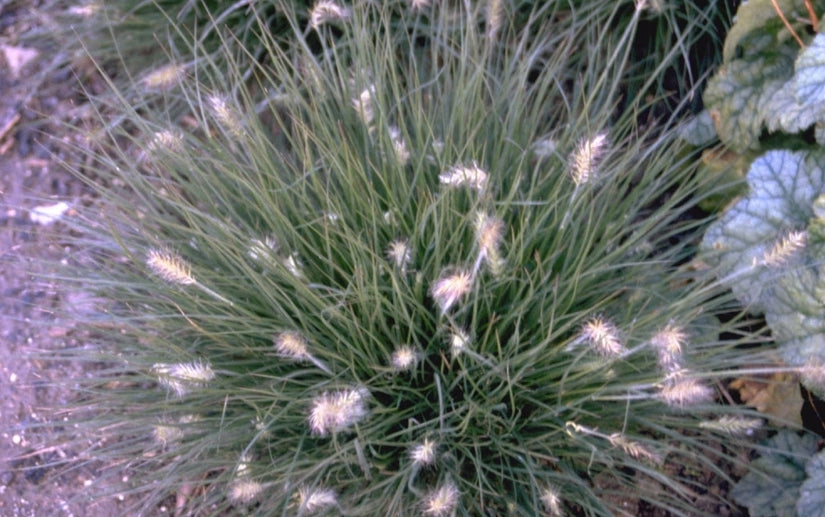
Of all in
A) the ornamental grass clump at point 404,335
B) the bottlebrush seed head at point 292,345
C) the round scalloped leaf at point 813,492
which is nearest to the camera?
the bottlebrush seed head at point 292,345

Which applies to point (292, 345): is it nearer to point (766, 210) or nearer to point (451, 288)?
point (451, 288)

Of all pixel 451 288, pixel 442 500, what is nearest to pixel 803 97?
pixel 451 288

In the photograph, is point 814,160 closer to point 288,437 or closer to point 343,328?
point 343,328

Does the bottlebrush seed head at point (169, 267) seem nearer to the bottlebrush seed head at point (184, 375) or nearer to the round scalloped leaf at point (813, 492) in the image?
the bottlebrush seed head at point (184, 375)

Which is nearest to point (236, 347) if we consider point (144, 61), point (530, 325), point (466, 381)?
point (466, 381)

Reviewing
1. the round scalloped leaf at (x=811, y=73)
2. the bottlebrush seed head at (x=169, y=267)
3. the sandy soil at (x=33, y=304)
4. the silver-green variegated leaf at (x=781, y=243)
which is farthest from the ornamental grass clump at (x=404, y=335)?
the round scalloped leaf at (x=811, y=73)

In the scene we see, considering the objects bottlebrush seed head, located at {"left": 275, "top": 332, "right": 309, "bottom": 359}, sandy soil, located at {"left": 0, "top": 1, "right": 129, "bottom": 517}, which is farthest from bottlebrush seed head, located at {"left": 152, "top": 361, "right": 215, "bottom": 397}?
sandy soil, located at {"left": 0, "top": 1, "right": 129, "bottom": 517}
